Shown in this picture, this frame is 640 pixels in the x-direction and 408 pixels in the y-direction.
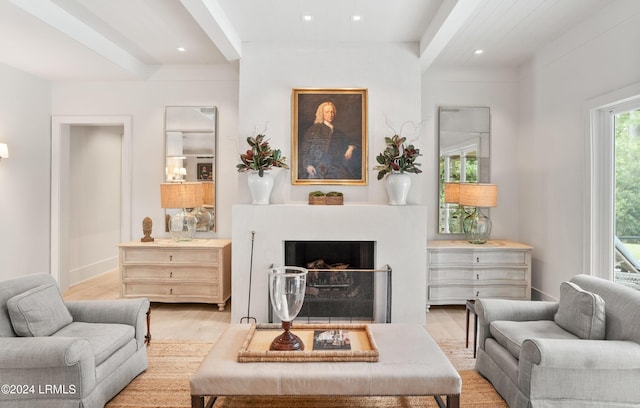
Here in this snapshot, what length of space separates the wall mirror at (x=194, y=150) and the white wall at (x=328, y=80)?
86 centimetres

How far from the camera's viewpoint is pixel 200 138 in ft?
16.3

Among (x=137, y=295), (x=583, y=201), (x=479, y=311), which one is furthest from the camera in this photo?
(x=137, y=295)

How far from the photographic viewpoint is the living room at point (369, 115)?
3.71 meters

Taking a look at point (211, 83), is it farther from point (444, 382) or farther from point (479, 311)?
point (444, 382)

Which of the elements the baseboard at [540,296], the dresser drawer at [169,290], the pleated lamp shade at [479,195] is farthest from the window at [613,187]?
the dresser drawer at [169,290]

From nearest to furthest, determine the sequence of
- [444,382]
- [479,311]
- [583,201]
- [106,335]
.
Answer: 1. [444,382]
2. [106,335]
3. [479,311]
4. [583,201]

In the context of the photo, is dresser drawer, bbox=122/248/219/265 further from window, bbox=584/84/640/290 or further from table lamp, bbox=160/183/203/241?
window, bbox=584/84/640/290

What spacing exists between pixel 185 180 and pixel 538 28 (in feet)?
13.4

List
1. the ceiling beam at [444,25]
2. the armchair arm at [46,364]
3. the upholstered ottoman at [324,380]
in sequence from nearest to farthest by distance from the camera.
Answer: the upholstered ottoman at [324,380]
the armchair arm at [46,364]
the ceiling beam at [444,25]

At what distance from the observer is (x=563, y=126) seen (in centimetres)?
408

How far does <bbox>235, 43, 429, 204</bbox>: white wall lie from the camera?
4.28 m

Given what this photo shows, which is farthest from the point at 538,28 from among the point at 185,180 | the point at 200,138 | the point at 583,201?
the point at 185,180
